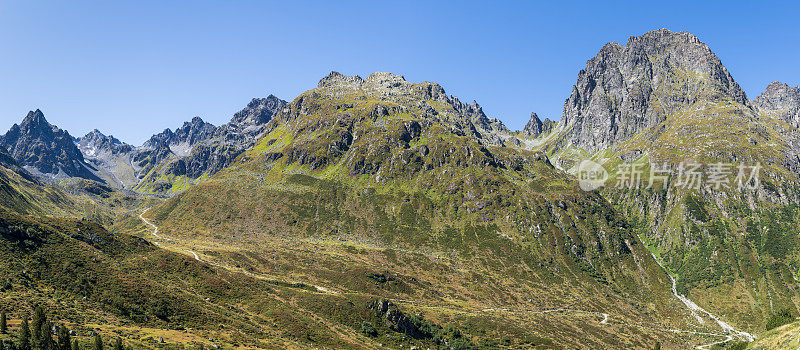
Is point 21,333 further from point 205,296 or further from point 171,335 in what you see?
point 205,296

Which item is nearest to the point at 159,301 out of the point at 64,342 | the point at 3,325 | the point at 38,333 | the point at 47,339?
the point at 3,325

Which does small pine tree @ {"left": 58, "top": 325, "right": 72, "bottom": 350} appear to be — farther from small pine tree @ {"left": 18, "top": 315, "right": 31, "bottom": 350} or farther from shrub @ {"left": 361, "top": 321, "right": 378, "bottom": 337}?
shrub @ {"left": 361, "top": 321, "right": 378, "bottom": 337}

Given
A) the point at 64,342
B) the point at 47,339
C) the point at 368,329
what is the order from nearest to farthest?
the point at 47,339 → the point at 64,342 → the point at 368,329

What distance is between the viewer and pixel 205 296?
12625 cm

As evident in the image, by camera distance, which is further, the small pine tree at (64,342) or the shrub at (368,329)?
the shrub at (368,329)

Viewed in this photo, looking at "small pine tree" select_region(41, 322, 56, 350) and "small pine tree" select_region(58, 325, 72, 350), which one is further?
"small pine tree" select_region(58, 325, 72, 350)

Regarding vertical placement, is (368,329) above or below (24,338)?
above

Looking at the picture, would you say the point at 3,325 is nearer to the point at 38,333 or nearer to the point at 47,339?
the point at 38,333

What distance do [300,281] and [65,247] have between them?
98.1 metres

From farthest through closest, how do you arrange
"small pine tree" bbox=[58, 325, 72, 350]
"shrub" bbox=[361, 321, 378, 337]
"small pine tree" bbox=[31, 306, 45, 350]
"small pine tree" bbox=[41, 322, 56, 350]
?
"shrub" bbox=[361, 321, 378, 337]
"small pine tree" bbox=[58, 325, 72, 350]
"small pine tree" bbox=[41, 322, 56, 350]
"small pine tree" bbox=[31, 306, 45, 350]

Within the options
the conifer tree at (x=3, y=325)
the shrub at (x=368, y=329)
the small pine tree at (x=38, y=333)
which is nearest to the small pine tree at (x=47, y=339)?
the small pine tree at (x=38, y=333)

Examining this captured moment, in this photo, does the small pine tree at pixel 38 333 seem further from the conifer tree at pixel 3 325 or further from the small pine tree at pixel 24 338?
the conifer tree at pixel 3 325

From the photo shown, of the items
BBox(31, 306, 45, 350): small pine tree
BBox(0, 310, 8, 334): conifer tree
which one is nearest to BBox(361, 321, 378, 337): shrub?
BBox(31, 306, 45, 350): small pine tree

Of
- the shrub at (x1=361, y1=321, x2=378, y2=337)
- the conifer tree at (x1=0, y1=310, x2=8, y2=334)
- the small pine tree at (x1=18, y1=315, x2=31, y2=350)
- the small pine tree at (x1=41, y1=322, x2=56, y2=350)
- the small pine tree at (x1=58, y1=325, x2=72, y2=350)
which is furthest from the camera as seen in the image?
the shrub at (x1=361, y1=321, x2=378, y2=337)
